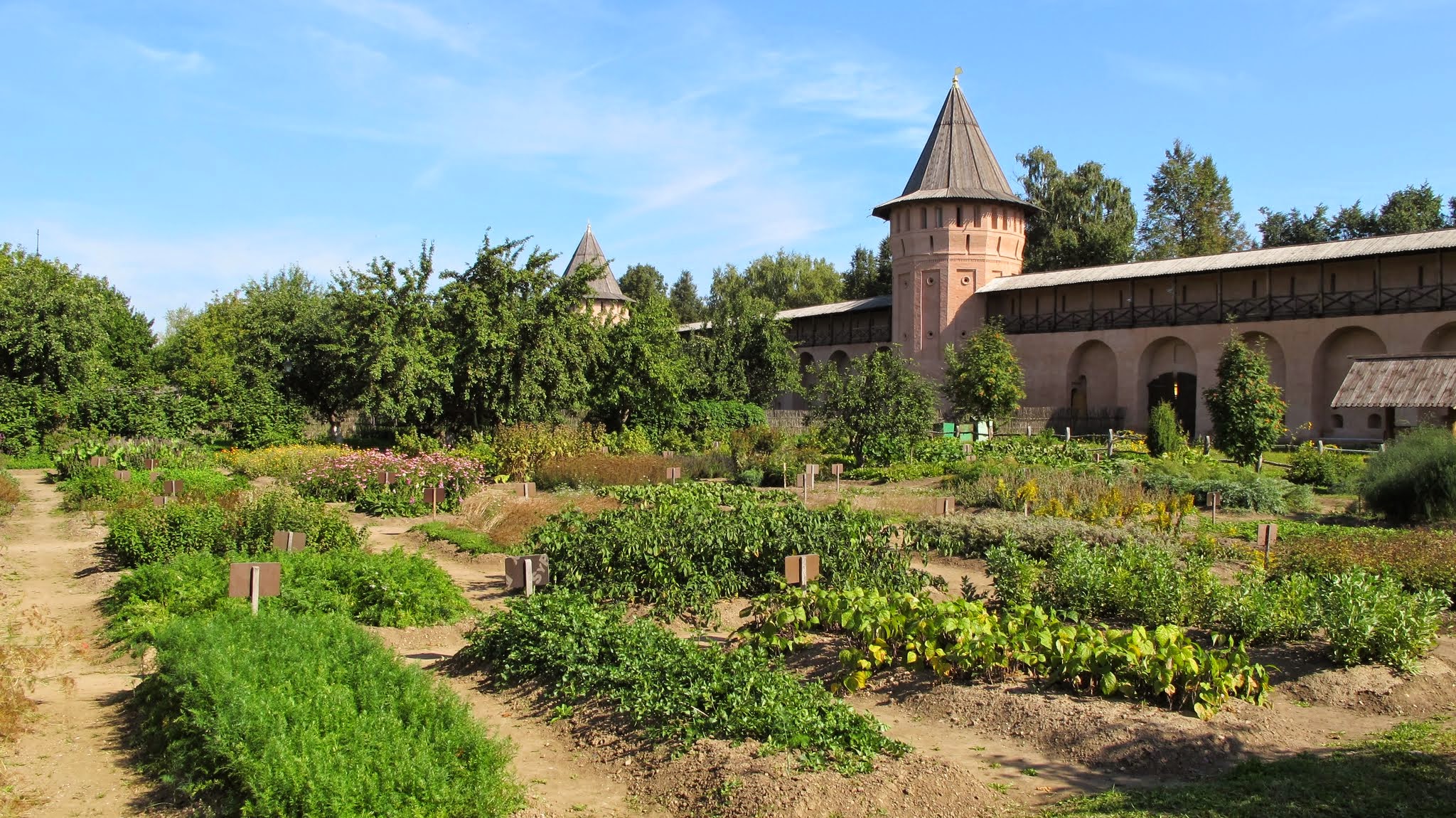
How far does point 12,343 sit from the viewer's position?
25469mm

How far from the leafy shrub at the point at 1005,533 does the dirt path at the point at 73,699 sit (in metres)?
6.42

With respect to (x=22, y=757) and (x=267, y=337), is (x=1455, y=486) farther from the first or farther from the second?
(x=267, y=337)

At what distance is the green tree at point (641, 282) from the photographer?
68312 millimetres

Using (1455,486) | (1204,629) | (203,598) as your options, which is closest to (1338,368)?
(1455,486)

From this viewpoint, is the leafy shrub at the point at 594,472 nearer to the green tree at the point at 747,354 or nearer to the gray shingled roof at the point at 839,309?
the green tree at the point at 747,354

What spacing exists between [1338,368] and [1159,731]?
2696cm

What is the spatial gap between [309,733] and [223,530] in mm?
6847

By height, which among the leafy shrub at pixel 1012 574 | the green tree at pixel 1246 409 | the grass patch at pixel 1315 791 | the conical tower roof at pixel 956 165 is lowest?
the grass patch at pixel 1315 791

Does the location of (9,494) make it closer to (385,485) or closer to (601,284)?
(385,485)

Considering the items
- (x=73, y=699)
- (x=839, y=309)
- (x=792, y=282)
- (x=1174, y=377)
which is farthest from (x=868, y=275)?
(x=73, y=699)

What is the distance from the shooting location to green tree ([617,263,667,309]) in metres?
68.3

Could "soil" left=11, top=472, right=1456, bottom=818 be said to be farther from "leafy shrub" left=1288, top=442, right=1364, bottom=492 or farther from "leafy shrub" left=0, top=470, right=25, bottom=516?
"leafy shrub" left=1288, top=442, right=1364, bottom=492

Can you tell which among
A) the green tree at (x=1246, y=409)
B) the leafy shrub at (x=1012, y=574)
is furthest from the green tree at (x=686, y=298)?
the leafy shrub at (x=1012, y=574)

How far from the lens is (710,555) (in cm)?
851
